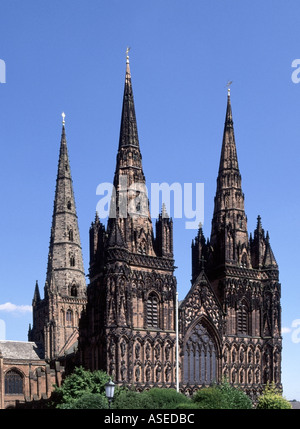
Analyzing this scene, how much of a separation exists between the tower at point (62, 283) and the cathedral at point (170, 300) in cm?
812

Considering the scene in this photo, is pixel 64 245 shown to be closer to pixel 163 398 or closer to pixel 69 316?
pixel 69 316

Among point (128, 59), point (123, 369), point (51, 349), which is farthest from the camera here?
point (51, 349)

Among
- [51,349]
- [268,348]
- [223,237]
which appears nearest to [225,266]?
[223,237]

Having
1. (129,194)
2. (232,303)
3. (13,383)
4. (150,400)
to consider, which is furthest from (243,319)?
(13,383)

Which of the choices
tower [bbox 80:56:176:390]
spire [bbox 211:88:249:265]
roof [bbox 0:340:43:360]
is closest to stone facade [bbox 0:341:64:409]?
roof [bbox 0:340:43:360]

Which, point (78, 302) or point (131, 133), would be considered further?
point (78, 302)

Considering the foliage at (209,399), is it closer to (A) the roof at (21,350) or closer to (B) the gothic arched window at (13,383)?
(B) the gothic arched window at (13,383)

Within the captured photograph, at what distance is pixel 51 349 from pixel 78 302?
7.43 meters

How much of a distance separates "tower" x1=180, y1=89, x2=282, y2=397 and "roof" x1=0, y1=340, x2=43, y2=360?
26.7 m

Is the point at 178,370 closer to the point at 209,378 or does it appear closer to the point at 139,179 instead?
the point at 209,378

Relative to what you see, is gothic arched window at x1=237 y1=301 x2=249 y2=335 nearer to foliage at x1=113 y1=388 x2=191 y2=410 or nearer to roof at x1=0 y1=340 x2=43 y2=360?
foliage at x1=113 y1=388 x2=191 y2=410

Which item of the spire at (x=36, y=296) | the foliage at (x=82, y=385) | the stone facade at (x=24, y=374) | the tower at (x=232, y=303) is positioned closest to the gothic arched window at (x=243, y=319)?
the tower at (x=232, y=303)

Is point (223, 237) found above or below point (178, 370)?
above

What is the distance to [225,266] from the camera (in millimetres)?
69438
